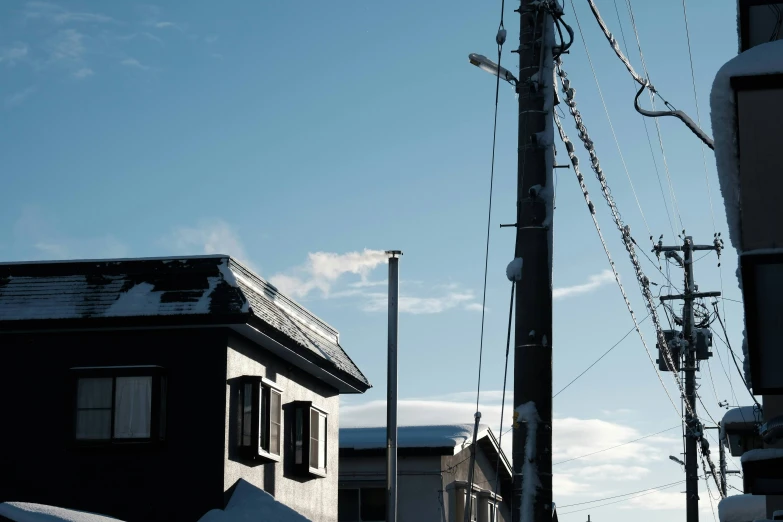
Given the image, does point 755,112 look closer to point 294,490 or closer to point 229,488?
point 229,488

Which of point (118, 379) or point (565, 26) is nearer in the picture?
point (565, 26)

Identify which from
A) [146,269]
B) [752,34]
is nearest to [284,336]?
[146,269]

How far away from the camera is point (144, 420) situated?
17.7 meters

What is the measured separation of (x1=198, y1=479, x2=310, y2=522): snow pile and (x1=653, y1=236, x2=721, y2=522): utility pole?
1620 cm

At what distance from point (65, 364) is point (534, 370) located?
1120cm

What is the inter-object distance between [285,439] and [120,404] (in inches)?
157

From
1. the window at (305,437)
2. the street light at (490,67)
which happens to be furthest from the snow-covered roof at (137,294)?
the street light at (490,67)

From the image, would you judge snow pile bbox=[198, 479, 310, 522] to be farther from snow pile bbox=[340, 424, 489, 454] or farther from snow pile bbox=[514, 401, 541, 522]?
snow pile bbox=[340, 424, 489, 454]

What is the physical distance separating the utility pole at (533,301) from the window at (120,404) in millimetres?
9627

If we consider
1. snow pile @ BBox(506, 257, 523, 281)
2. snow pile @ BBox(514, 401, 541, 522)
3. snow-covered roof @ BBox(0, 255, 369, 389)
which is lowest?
snow pile @ BBox(514, 401, 541, 522)

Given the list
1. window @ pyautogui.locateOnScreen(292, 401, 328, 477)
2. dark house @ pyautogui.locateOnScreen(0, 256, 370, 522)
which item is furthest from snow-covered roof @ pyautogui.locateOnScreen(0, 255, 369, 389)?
window @ pyautogui.locateOnScreen(292, 401, 328, 477)

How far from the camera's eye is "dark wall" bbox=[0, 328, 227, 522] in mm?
17594

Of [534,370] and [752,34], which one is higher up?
[752,34]

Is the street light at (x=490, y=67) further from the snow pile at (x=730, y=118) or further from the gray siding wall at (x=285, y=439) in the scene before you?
the gray siding wall at (x=285, y=439)
